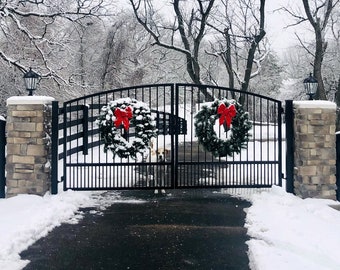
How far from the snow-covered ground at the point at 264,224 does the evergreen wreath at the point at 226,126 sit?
3.08 feet

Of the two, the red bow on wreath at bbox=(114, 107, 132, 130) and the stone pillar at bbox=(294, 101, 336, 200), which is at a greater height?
the red bow on wreath at bbox=(114, 107, 132, 130)

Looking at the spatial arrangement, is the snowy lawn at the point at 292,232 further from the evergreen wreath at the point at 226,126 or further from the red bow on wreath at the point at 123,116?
the red bow on wreath at the point at 123,116

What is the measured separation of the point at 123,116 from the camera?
7574 mm

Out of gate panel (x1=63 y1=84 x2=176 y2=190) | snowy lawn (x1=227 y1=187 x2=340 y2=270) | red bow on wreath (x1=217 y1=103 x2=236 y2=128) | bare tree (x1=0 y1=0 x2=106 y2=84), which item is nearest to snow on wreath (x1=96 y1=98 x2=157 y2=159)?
gate panel (x1=63 y1=84 x2=176 y2=190)

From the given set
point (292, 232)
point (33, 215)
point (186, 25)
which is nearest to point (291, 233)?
point (292, 232)

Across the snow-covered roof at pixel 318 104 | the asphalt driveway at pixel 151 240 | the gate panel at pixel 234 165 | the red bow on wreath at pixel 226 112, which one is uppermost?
the snow-covered roof at pixel 318 104

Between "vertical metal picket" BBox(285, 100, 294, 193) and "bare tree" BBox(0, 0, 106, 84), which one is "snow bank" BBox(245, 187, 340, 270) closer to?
"vertical metal picket" BBox(285, 100, 294, 193)

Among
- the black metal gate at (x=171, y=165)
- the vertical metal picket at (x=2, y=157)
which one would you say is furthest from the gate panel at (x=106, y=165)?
the vertical metal picket at (x=2, y=157)

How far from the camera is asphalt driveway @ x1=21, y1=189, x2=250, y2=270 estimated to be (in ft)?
14.3

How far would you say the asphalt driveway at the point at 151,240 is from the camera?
435 cm

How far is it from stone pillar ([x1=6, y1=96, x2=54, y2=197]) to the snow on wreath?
3.63 feet

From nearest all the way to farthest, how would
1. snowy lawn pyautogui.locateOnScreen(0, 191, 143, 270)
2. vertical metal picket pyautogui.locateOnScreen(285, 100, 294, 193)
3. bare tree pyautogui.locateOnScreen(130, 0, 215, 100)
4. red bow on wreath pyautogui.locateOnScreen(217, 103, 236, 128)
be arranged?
1. snowy lawn pyautogui.locateOnScreen(0, 191, 143, 270)
2. vertical metal picket pyautogui.locateOnScreen(285, 100, 294, 193)
3. red bow on wreath pyautogui.locateOnScreen(217, 103, 236, 128)
4. bare tree pyautogui.locateOnScreen(130, 0, 215, 100)

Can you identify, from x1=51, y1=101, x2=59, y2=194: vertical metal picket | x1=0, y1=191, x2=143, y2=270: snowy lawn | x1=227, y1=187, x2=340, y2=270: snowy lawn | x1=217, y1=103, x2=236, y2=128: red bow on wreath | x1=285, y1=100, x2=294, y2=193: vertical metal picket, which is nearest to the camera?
x1=227, y1=187, x2=340, y2=270: snowy lawn

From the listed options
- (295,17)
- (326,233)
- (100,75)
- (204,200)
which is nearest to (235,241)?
(326,233)
